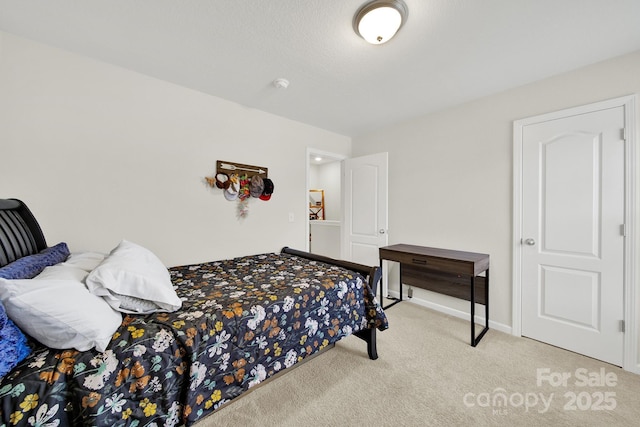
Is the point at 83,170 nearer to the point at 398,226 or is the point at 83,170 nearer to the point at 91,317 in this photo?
the point at 91,317

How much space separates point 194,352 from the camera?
123cm

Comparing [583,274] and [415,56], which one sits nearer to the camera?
[415,56]

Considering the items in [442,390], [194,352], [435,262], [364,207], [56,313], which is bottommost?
[442,390]

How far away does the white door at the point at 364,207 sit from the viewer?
3475 mm

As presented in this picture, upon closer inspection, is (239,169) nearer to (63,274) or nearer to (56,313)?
(63,274)

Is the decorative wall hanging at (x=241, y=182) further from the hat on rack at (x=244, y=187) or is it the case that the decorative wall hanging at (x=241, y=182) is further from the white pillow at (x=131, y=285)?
the white pillow at (x=131, y=285)

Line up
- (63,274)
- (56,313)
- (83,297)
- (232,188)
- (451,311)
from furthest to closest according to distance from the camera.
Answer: (451,311), (232,188), (63,274), (83,297), (56,313)

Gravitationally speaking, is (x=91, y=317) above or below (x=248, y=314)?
above

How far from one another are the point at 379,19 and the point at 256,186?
6.50ft

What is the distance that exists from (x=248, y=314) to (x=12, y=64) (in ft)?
7.71

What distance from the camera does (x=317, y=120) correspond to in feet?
11.0

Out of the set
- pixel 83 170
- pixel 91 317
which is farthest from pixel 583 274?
pixel 83 170

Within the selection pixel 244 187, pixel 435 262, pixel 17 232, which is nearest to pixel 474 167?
pixel 435 262

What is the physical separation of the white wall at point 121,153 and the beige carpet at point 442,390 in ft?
5.02
